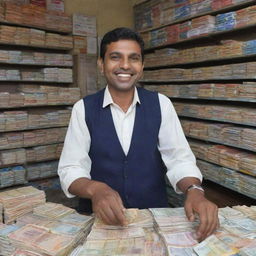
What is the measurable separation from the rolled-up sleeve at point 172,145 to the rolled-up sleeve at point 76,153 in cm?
42

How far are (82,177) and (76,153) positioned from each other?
0.19m

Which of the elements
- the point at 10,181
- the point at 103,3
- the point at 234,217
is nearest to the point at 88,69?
the point at 103,3

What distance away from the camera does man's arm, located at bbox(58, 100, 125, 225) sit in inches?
45.0

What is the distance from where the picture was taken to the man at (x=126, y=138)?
1.58 metres

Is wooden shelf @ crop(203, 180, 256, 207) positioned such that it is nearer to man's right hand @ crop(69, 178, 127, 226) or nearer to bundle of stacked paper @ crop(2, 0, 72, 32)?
man's right hand @ crop(69, 178, 127, 226)

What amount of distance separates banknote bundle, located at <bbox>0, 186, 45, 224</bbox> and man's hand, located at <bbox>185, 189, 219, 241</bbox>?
83 centimetres

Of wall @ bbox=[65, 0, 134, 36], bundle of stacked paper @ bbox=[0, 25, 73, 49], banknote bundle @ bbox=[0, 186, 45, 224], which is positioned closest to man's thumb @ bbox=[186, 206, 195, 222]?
banknote bundle @ bbox=[0, 186, 45, 224]

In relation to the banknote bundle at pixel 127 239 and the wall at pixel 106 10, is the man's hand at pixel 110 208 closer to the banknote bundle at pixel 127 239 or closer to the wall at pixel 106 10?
the banknote bundle at pixel 127 239

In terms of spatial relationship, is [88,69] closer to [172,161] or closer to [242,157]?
[242,157]

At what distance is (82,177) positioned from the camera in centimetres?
142

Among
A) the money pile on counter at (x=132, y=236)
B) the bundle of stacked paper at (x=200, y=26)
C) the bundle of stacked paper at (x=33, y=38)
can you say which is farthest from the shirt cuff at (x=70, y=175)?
the bundle of stacked paper at (x=33, y=38)

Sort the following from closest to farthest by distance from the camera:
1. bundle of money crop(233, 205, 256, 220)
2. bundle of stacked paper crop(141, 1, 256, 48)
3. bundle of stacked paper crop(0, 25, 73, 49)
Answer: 1. bundle of money crop(233, 205, 256, 220)
2. bundle of stacked paper crop(141, 1, 256, 48)
3. bundle of stacked paper crop(0, 25, 73, 49)

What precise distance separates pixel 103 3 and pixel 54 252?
471 centimetres

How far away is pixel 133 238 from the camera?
1.14 meters
